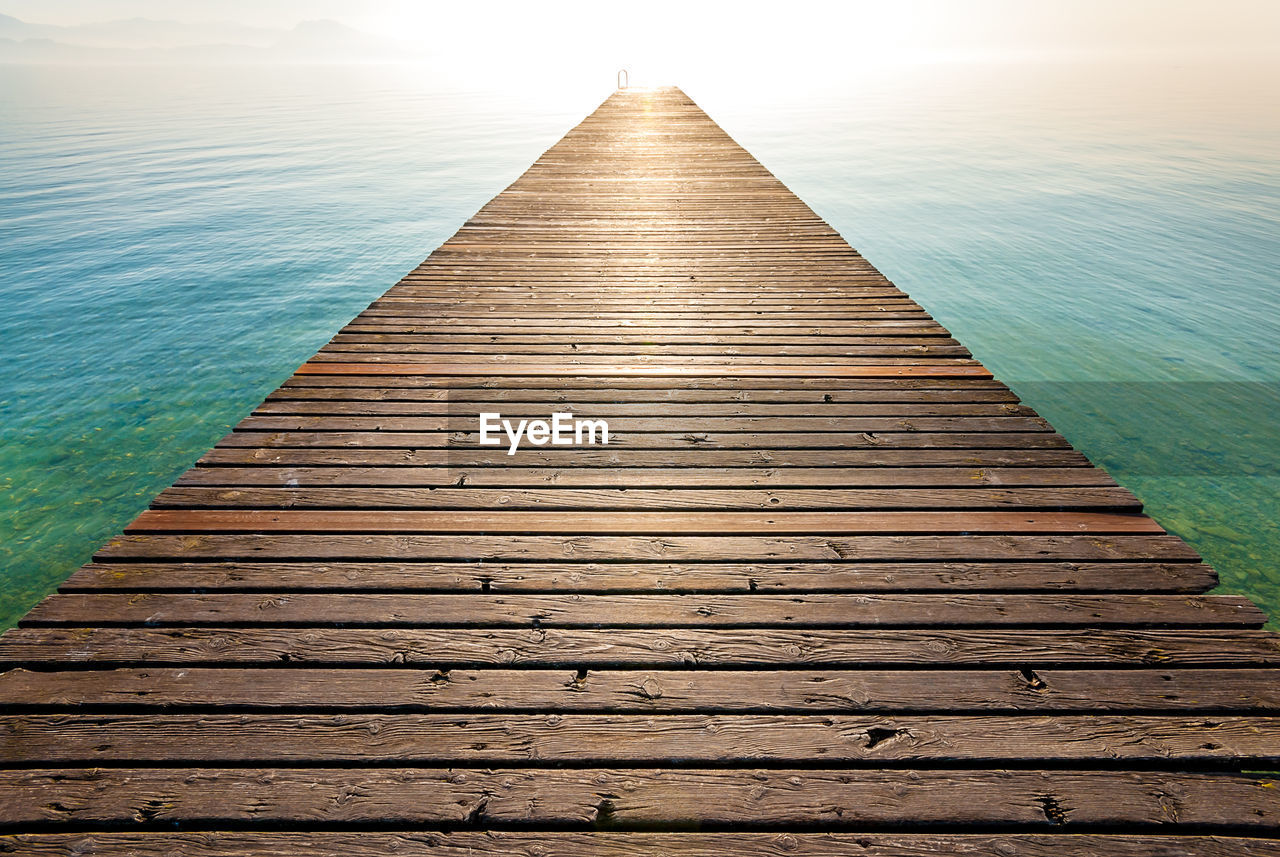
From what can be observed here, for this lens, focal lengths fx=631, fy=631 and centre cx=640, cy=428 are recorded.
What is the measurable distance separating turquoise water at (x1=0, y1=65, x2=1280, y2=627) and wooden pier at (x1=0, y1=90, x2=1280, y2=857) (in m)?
4.62

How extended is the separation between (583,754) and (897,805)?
881mm

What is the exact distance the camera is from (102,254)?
53.2 feet

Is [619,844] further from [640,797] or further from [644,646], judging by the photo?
[644,646]

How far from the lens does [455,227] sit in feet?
69.6

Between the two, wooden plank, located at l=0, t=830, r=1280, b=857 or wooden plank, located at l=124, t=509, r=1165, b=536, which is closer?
wooden plank, located at l=0, t=830, r=1280, b=857

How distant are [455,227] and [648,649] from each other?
21.4 m

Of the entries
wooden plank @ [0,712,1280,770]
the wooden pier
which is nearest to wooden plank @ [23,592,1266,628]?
the wooden pier

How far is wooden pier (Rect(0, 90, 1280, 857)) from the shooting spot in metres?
1.71

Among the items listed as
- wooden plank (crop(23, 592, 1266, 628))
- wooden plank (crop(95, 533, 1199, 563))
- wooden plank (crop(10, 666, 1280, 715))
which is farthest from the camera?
wooden plank (crop(95, 533, 1199, 563))

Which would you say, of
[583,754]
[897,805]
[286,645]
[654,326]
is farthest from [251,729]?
[654,326]

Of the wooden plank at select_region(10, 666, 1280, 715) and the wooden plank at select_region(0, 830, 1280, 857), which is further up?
the wooden plank at select_region(10, 666, 1280, 715)

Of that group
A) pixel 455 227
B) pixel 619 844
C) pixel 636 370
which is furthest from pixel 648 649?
pixel 455 227

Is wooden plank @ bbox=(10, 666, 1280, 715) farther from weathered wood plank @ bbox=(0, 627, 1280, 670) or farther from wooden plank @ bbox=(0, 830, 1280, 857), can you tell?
wooden plank @ bbox=(0, 830, 1280, 857)

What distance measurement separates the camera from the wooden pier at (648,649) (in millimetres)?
1707
